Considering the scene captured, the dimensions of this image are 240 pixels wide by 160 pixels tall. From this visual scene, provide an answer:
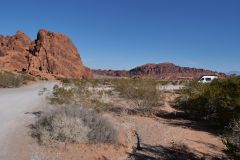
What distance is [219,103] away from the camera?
46.2 ft

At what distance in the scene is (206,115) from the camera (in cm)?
1517

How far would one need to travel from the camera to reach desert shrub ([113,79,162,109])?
16.8 meters

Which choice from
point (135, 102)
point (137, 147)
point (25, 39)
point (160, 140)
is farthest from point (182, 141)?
point (25, 39)

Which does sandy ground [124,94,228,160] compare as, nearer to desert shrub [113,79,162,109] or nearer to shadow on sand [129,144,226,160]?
shadow on sand [129,144,226,160]

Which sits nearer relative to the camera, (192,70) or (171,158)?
(171,158)

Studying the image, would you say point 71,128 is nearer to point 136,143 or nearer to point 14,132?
point 14,132

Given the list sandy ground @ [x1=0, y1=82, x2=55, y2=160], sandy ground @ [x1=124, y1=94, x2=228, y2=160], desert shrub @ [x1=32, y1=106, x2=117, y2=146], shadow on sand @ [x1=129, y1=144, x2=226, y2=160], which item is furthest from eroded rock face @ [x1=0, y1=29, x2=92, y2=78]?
shadow on sand @ [x1=129, y1=144, x2=226, y2=160]

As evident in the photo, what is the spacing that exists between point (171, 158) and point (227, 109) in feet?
15.7

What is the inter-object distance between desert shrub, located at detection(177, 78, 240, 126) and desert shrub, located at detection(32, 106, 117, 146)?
481cm

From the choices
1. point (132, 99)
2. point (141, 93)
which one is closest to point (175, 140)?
point (141, 93)

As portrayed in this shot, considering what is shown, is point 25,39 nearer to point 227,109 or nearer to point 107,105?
point 107,105

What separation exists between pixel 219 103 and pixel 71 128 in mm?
6535

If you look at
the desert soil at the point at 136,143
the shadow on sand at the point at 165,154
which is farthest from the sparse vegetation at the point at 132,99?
the shadow on sand at the point at 165,154

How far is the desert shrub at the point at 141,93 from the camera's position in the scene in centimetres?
1680
